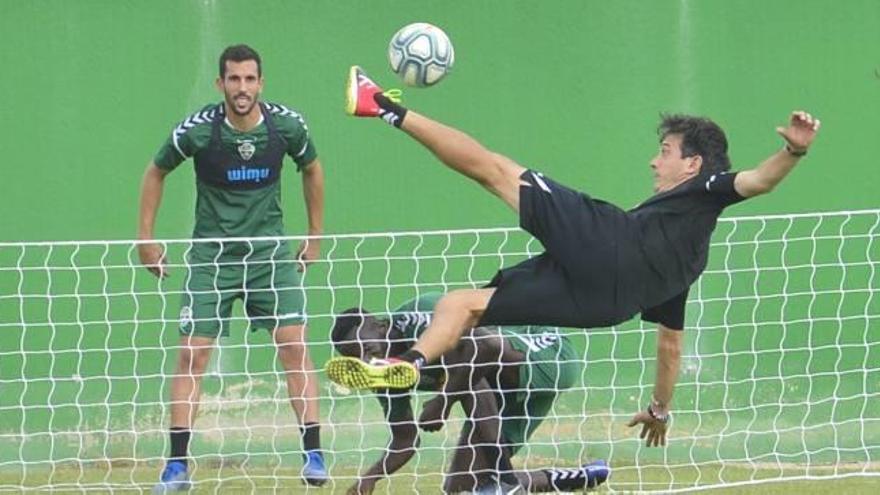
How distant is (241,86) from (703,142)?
88.9 inches

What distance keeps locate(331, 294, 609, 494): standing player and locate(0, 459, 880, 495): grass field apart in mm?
600

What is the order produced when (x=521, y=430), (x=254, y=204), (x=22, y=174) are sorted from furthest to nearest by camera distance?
(x=22, y=174) → (x=254, y=204) → (x=521, y=430)

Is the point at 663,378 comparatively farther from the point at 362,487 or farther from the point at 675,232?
the point at 362,487

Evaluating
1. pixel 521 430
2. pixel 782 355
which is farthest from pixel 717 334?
pixel 521 430

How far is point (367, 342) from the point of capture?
909 cm

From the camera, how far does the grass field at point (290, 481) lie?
10016 mm

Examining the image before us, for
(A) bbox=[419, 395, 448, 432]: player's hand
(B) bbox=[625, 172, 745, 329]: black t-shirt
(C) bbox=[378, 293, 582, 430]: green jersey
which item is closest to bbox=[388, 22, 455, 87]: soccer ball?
(C) bbox=[378, 293, 582, 430]: green jersey

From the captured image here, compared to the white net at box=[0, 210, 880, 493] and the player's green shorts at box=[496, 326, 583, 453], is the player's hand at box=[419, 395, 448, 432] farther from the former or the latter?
the white net at box=[0, 210, 880, 493]

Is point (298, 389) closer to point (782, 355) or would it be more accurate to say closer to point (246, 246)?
point (246, 246)

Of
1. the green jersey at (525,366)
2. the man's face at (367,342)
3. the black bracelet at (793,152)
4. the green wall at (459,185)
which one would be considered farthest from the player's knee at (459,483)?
the green wall at (459,185)

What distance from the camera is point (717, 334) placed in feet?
38.4

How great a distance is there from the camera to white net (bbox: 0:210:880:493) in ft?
37.0

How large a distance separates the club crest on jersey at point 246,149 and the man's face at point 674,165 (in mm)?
2018

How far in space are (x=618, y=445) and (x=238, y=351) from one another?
2133 mm
